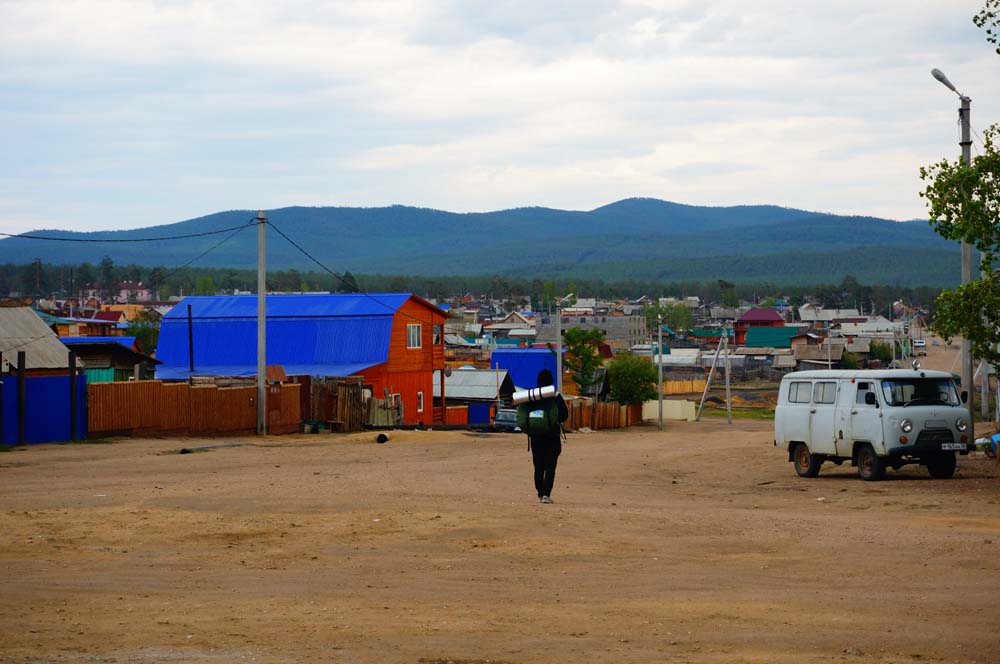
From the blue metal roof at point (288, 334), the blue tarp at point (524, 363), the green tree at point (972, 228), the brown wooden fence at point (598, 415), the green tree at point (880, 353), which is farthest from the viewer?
the green tree at point (880, 353)

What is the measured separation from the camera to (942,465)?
23.3 m

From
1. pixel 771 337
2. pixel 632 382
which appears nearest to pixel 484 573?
pixel 632 382

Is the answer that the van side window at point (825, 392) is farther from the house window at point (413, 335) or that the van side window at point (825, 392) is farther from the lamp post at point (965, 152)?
the house window at point (413, 335)

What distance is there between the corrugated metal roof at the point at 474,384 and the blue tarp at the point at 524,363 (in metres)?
8.49

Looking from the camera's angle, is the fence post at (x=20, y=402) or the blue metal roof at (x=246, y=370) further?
the blue metal roof at (x=246, y=370)

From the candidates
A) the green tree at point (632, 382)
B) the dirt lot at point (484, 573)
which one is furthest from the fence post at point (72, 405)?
the green tree at point (632, 382)

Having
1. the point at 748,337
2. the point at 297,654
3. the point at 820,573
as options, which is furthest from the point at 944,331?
the point at 748,337

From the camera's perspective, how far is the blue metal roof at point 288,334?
55.7m

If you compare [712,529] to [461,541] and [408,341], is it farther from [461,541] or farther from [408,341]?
[408,341]

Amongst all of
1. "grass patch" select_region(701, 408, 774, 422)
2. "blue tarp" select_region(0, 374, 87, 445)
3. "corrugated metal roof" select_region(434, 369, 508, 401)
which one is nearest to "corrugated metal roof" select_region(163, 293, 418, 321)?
"corrugated metal roof" select_region(434, 369, 508, 401)

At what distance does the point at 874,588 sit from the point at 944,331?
13010mm

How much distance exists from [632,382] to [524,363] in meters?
10.7

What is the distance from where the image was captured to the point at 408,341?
57.3 m

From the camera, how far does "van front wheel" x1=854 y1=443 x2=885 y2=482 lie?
896 inches
